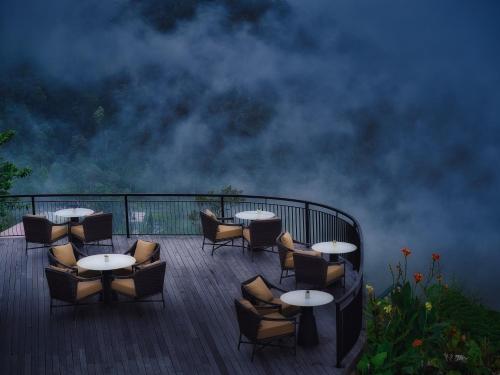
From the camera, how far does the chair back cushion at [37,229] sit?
12.6 m

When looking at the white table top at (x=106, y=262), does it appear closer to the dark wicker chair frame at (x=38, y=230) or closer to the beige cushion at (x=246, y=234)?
the dark wicker chair frame at (x=38, y=230)

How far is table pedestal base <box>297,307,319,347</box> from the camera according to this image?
8359 millimetres

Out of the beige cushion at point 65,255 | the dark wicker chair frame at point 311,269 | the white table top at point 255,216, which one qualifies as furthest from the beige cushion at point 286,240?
the beige cushion at point 65,255

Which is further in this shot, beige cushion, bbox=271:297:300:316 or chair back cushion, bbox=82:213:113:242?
chair back cushion, bbox=82:213:113:242

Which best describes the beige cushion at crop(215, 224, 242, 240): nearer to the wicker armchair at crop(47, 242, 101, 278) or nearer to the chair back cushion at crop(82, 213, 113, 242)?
the chair back cushion at crop(82, 213, 113, 242)

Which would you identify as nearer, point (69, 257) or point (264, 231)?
point (69, 257)

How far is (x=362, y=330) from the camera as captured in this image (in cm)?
868

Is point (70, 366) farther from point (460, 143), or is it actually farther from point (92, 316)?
point (460, 143)

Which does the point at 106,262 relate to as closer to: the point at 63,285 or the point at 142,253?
the point at 63,285

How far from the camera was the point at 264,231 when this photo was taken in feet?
40.9

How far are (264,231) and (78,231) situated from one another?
389cm

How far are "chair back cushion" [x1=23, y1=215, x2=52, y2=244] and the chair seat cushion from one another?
6220 millimetres

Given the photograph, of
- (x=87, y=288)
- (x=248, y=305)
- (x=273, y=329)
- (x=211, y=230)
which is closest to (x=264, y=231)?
(x=211, y=230)

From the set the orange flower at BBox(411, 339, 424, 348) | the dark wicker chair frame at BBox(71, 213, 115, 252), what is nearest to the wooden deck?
the orange flower at BBox(411, 339, 424, 348)
